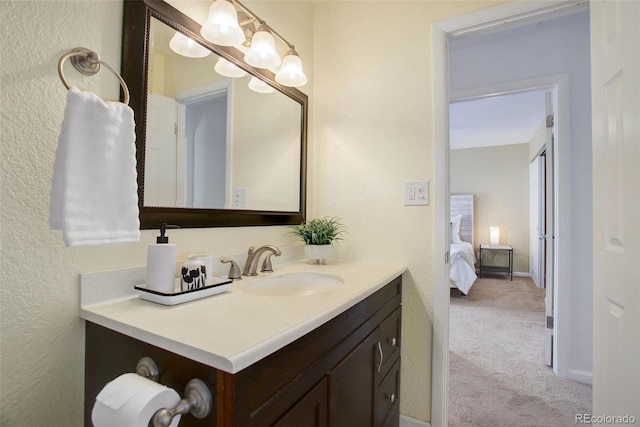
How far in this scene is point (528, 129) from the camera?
480 centimetres

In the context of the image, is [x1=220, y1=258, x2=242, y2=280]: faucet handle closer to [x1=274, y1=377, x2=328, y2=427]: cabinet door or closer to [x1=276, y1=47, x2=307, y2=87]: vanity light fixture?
[x1=274, y1=377, x2=328, y2=427]: cabinet door

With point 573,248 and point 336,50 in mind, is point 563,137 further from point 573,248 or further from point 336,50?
point 336,50

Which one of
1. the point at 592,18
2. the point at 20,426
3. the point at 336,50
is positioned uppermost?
the point at 336,50

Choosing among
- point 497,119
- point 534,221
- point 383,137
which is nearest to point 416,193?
point 383,137

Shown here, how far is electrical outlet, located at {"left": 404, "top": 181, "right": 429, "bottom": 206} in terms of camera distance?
60.7 inches

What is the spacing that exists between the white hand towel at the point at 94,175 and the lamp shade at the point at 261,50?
28.5 inches

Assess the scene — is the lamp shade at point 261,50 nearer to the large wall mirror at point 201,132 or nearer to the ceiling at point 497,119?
the large wall mirror at point 201,132

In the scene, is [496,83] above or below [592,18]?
above

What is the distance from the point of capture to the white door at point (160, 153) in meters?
0.98

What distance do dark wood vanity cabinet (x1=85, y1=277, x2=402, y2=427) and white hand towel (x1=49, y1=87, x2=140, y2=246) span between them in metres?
0.27

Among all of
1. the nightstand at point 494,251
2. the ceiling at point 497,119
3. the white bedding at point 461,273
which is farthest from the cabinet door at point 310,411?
the nightstand at point 494,251

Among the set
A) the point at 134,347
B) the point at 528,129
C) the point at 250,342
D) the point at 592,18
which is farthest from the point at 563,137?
the point at 528,129

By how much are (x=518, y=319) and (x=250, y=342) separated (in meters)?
3.56

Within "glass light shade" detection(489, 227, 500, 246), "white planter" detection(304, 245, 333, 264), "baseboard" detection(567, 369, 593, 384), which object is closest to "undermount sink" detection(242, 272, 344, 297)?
"white planter" detection(304, 245, 333, 264)
